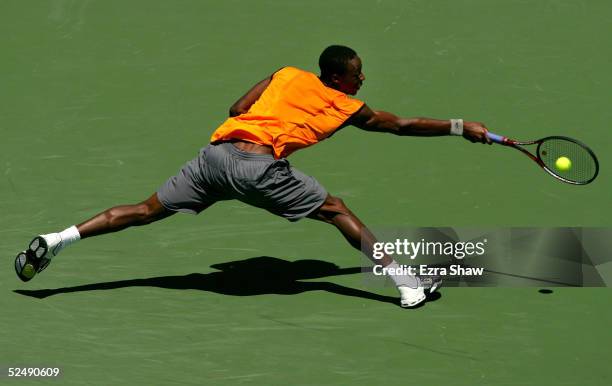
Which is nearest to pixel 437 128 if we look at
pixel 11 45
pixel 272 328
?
pixel 272 328

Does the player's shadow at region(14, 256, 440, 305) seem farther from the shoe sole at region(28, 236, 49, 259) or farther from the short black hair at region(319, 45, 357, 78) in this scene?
the short black hair at region(319, 45, 357, 78)

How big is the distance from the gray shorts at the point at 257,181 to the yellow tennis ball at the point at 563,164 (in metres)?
1.82

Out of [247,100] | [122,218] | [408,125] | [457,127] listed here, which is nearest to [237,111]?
[247,100]

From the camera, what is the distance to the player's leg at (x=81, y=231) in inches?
432

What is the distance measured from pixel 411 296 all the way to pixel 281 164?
1303 millimetres

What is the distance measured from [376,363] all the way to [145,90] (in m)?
5.64

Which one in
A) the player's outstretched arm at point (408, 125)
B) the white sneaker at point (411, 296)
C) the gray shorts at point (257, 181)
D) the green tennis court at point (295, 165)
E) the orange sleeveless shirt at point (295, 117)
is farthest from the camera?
the player's outstretched arm at point (408, 125)

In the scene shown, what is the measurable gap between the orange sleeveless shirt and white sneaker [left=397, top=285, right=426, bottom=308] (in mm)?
1244

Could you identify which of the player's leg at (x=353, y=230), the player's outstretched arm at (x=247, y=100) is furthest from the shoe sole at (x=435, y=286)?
the player's outstretched arm at (x=247, y=100)

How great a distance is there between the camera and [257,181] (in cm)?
1082

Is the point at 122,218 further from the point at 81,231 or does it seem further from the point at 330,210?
the point at 330,210

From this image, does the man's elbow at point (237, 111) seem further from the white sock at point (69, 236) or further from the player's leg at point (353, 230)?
the white sock at point (69, 236)

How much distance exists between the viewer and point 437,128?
11188mm

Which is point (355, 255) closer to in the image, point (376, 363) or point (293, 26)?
point (376, 363)
